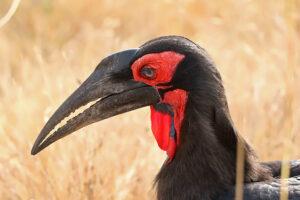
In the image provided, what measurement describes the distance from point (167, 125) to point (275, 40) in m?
2.84

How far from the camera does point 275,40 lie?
5324 millimetres

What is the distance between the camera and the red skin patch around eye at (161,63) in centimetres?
260

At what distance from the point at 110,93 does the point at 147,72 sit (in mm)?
200

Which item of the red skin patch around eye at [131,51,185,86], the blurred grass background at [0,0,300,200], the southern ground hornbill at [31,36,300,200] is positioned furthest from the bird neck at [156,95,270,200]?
the blurred grass background at [0,0,300,200]

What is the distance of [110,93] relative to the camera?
2.70 meters

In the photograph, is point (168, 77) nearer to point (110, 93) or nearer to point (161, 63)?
point (161, 63)

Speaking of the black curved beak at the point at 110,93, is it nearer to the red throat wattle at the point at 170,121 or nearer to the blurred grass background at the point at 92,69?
the red throat wattle at the point at 170,121

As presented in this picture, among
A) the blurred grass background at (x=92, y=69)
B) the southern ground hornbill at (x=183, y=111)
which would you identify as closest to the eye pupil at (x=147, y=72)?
the southern ground hornbill at (x=183, y=111)

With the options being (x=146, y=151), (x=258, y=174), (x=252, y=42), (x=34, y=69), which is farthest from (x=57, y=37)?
(x=258, y=174)

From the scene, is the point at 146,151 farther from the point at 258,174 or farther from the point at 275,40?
the point at 275,40

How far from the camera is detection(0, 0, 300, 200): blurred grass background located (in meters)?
3.45

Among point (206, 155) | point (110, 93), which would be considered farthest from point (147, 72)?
point (206, 155)

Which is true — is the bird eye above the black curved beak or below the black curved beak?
above

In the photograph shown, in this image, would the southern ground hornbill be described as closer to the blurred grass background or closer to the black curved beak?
the black curved beak
